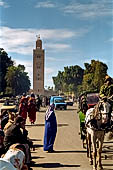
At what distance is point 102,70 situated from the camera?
56781 millimetres

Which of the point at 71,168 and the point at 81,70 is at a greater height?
the point at 81,70

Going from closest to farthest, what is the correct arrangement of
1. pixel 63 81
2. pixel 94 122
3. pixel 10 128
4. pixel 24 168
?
pixel 24 168
pixel 10 128
pixel 94 122
pixel 63 81

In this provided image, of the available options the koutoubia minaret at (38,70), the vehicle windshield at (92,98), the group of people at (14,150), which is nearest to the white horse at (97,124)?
the group of people at (14,150)

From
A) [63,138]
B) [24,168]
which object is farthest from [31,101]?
[24,168]

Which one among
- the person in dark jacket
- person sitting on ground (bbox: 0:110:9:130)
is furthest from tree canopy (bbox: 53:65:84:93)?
the person in dark jacket

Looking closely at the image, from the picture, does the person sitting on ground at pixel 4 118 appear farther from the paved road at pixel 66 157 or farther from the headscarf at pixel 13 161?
the headscarf at pixel 13 161

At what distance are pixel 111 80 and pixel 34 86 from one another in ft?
398

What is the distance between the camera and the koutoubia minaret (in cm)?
12725

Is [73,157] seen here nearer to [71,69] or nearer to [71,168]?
[71,168]

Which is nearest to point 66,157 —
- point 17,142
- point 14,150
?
point 17,142

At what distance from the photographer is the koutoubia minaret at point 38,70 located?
127250mm

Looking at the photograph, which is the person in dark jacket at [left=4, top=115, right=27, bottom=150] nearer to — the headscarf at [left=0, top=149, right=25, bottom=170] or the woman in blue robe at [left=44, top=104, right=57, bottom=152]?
the woman in blue robe at [left=44, top=104, right=57, bottom=152]

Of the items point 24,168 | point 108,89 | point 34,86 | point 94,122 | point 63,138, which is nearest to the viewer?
point 24,168

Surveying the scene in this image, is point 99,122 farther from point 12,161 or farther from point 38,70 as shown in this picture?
point 38,70
